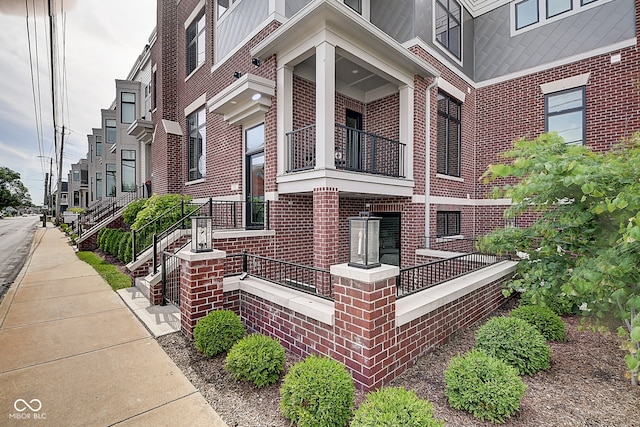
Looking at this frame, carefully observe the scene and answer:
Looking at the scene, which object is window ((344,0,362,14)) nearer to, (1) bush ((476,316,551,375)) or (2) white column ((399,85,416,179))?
(2) white column ((399,85,416,179))

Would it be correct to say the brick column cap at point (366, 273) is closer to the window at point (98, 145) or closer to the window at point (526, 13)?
the window at point (526, 13)

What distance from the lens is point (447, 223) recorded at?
919cm

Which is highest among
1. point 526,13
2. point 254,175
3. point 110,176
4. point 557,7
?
point 526,13

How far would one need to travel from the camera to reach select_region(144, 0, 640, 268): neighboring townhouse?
6184mm

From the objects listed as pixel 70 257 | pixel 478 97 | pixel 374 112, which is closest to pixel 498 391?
pixel 374 112

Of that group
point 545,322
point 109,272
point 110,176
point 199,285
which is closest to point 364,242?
point 199,285

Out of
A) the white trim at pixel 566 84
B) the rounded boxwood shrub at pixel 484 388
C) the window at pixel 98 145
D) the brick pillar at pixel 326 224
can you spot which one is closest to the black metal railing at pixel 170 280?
the brick pillar at pixel 326 224

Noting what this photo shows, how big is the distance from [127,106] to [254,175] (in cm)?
1585

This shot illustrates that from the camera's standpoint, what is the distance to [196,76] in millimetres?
10375

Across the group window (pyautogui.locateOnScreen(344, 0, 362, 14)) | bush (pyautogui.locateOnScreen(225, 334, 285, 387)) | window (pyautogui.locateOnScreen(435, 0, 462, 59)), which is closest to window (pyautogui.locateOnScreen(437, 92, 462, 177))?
window (pyautogui.locateOnScreen(435, 0, 462, 59))

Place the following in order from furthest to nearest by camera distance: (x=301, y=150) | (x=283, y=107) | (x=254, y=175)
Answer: (x=254, y=175), (x=301, y=150), (x=283, y=107)

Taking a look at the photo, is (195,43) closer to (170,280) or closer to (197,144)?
(197,144)

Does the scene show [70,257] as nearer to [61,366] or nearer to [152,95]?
[152,95]

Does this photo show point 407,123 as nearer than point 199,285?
No
